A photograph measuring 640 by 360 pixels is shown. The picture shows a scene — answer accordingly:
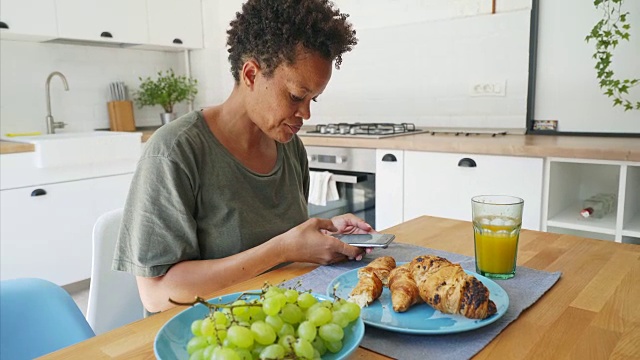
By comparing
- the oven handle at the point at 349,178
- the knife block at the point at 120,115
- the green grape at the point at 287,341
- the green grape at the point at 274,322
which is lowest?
the oven handle at the point at 349,178

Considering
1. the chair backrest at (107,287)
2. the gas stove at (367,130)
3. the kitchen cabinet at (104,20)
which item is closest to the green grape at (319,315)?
the chair backrest at (107,287)

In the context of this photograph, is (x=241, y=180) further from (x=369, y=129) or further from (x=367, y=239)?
(x=369, y=129)

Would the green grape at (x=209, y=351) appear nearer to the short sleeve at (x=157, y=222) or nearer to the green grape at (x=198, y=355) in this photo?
the green grape at (x=198, y=355)

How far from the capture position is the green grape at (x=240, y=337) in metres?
0.53

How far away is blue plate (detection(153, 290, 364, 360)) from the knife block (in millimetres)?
3197

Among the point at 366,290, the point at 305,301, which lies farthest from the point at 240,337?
the point at 366,290

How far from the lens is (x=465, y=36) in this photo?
271 cm

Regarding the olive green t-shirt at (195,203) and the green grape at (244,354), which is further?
the olive green t-shirt at (195,203)

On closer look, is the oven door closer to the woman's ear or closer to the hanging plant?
the hanging plant

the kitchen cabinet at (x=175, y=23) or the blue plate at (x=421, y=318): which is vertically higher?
the kitchen cabinet at (x=175, y=23)

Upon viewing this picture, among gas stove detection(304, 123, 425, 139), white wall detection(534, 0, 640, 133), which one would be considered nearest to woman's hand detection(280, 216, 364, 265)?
gas stove detection(304, 123, 425, 139)

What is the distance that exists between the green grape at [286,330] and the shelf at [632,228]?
5.71 feet

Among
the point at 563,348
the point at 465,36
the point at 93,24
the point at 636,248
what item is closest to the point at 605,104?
the point at 465,36

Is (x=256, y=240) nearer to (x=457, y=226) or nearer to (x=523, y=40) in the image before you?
(x=457, y=226)
